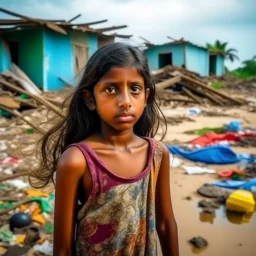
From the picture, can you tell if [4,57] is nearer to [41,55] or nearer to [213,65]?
[41,55]

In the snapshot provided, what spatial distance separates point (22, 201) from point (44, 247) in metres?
0.71

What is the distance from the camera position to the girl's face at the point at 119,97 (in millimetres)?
1054

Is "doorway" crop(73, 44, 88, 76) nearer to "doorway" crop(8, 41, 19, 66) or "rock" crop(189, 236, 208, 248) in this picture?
"doorway" crop(8, 41, 19, 66)

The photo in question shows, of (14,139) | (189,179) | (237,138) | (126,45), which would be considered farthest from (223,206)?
(14,139)

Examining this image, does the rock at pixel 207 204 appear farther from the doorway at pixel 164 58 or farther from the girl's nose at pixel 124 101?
the doorway at pixel 164 58

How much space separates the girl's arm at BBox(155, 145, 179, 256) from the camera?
1276 mm

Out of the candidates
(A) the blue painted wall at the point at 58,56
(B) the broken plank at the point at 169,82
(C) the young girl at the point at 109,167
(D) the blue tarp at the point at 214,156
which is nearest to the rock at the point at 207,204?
(D) the blue tarp at the point at 214,156

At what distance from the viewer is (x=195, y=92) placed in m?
12.3

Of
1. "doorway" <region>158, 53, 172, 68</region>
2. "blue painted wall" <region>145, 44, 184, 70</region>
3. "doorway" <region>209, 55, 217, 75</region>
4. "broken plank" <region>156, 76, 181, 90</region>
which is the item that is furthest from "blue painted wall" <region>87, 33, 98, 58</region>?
"doorway" <region>209, 55, 217, 75</region>

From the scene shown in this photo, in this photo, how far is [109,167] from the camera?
3.62 ft

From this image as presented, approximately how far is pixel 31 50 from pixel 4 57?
1.06m

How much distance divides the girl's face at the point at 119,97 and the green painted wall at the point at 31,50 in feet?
37.1

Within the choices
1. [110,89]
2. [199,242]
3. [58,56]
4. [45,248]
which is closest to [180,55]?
[58,56]

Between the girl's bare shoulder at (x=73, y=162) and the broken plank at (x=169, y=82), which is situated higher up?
the girl's bare shoulder at (x=73, y=162)
